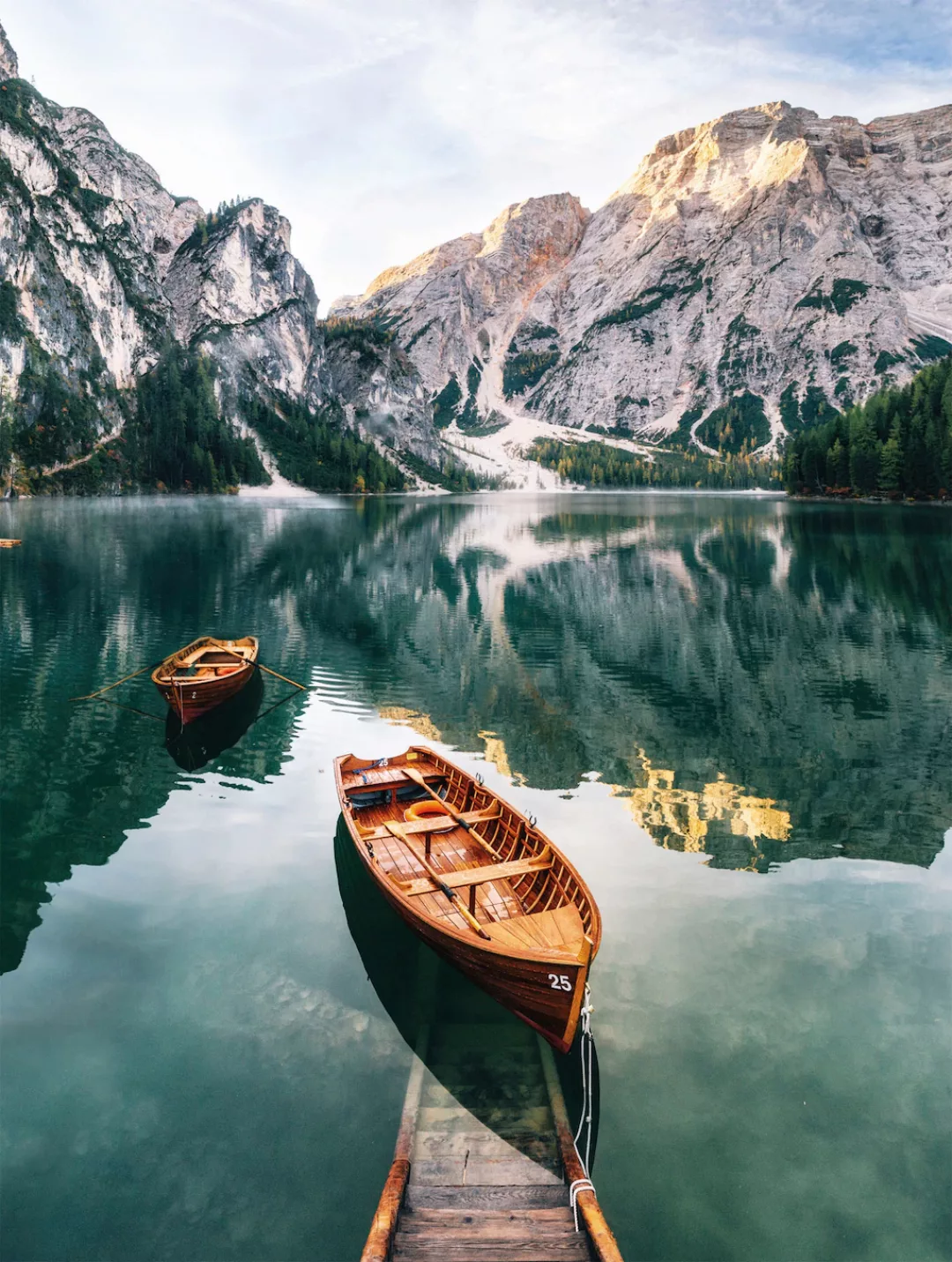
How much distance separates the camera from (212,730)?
30.0 meters

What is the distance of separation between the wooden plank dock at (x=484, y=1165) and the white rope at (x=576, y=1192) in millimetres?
75

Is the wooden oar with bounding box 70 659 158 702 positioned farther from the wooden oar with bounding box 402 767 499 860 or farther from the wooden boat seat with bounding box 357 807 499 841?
the wooden boat seat with bounding box 357 807 499 841

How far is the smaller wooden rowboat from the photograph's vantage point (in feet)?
93.7

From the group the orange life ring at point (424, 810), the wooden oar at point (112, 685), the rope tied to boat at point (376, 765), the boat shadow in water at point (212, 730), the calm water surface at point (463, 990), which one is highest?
the rope tied to boat at point (376, 765)

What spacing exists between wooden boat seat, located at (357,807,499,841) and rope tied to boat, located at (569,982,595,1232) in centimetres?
518

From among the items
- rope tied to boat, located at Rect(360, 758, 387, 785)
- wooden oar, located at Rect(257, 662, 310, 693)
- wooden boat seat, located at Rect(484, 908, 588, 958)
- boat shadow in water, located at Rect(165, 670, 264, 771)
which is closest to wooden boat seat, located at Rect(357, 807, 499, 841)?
rope tied to boat, located at Rect(360, 758, 387, 785)

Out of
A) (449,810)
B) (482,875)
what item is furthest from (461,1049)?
(449,810)

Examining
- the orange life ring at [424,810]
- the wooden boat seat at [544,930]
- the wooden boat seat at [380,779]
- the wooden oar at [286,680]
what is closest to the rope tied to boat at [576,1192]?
the wooden boat seat at [544,930]

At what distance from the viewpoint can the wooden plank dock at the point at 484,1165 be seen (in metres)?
8.20

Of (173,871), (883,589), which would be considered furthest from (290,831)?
(883,589)

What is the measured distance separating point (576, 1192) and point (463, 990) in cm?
555

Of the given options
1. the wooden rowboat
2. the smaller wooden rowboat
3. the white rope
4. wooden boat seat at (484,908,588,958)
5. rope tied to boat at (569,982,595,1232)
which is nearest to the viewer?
the white rope

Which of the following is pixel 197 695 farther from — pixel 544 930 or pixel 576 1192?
pixel 576 1192

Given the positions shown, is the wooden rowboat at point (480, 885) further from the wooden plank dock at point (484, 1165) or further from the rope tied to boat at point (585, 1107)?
the wooden plank dock at point (484, 1165)
